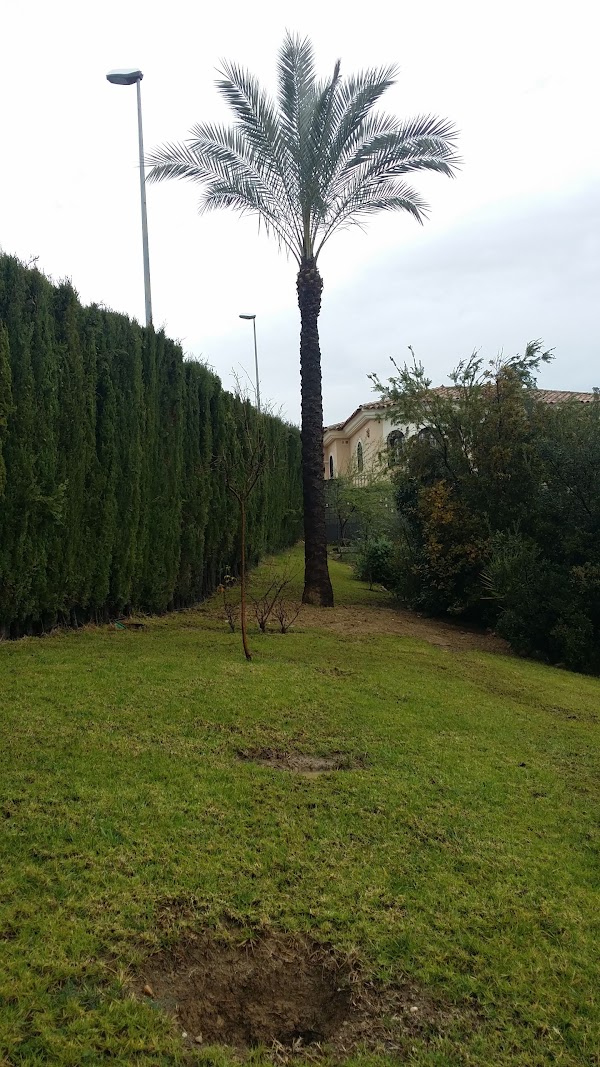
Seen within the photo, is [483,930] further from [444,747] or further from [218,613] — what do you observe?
[218,613]

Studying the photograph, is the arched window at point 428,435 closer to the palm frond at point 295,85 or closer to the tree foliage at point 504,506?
the tree foliage at point 504,506

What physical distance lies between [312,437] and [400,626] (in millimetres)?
3630

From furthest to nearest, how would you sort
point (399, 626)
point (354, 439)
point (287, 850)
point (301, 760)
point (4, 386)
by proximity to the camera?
point (354, 439) < point (399, 626) < point (4, 386) < point (301, 760) < point (287, 850)

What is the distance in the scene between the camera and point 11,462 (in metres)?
6.59

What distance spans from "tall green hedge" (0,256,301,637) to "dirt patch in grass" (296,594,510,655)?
2.21m

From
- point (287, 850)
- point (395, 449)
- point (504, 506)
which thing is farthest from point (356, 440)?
point (287, 850)

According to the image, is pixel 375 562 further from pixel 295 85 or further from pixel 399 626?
pixel 295 85

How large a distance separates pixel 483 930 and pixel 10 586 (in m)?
5.47

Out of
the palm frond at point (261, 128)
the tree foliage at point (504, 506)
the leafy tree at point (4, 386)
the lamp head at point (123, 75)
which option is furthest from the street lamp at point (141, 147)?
the leafy tree at point (4, 386)

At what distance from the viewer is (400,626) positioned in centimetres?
1072

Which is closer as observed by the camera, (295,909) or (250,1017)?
(250,1017)

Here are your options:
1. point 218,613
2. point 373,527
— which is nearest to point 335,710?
point 218,613

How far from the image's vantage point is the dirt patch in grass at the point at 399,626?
9.79 metres

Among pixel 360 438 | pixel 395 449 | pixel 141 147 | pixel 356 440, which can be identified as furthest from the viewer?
pixel 356 440
